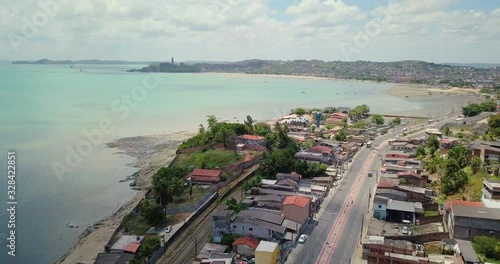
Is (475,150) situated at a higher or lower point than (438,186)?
higher

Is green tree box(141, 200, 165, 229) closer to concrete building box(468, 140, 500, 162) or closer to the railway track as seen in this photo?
the railway track

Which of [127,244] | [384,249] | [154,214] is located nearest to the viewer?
[384,249]

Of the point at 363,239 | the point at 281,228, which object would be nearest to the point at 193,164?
the point at 281,228

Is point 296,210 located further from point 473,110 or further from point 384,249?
point 473,110

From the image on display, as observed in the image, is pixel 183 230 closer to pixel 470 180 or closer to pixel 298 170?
pixel 298 170

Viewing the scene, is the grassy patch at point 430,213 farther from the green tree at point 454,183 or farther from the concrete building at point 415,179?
the concrete building at point 415,179

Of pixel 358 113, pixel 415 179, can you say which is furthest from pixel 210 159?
pixel 358 113
